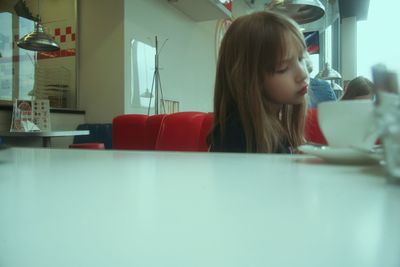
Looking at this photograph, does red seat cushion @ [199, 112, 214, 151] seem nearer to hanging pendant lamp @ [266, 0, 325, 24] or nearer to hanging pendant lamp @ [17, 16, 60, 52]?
hanging pendant lamp @ [266, 0, 325, 24]

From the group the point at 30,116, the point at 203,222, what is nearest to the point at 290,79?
the point at 203,222

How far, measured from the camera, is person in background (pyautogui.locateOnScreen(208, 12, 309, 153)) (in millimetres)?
975

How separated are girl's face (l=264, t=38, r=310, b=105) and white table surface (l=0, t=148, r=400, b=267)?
0.70 meters

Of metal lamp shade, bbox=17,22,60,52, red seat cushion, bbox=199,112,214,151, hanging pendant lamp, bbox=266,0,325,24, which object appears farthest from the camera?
metal lamp shade, bbox=17,22,60,52

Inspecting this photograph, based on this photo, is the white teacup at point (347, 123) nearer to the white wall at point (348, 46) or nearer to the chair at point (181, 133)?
the chair at point (181, 133)

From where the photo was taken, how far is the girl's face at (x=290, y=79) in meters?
0.97

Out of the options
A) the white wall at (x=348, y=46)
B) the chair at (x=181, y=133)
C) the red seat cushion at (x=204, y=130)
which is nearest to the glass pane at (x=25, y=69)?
the chair at (x=181, y=133)

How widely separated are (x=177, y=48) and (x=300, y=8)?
2685 millimetres

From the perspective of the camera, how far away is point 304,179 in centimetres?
29

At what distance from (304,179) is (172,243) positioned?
166 millimetres

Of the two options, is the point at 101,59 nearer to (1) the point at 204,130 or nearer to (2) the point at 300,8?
(2) the point at 300,8

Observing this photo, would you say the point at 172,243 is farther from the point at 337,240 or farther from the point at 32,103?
the point at 32,103

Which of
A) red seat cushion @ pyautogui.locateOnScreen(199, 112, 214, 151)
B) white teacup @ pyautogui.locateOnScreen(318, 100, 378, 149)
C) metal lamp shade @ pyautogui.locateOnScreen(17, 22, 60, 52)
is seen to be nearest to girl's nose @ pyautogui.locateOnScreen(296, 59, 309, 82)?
white teacup @ pyautogui.locateOnScreen(318, 100, 378, 149)

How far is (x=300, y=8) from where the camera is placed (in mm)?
2096
